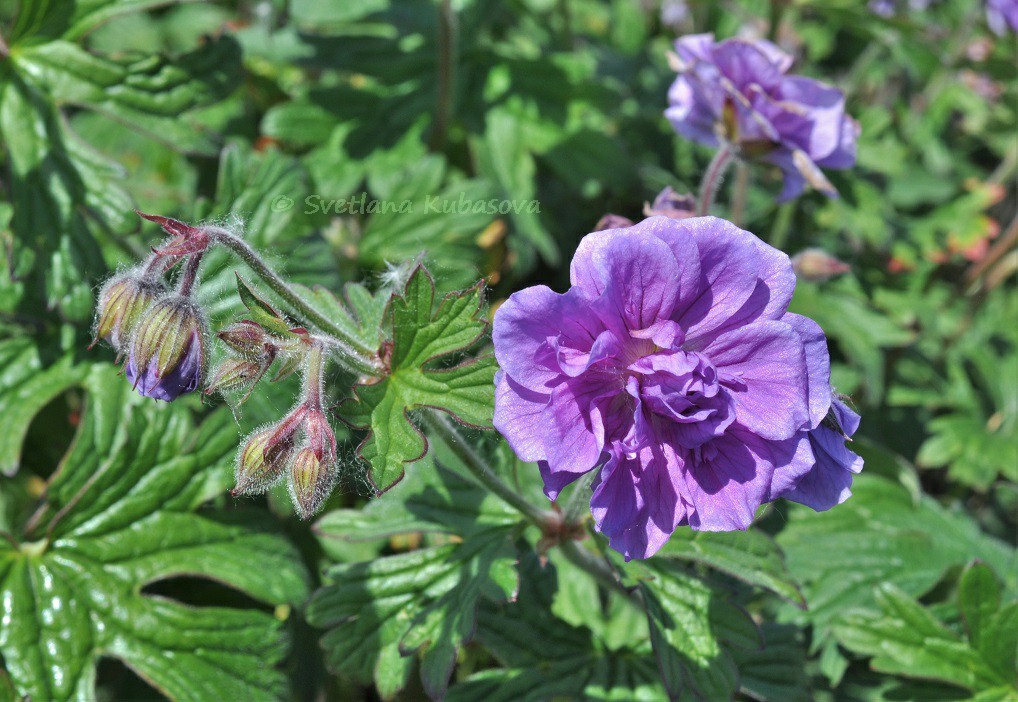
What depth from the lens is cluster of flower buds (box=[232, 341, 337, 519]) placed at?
5.29ft

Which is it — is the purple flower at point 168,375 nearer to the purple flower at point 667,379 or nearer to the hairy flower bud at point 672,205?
the purple flower at point 667,379

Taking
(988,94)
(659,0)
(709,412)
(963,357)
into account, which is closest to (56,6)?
(709,412)

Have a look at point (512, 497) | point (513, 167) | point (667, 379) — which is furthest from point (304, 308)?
point (513, 167)

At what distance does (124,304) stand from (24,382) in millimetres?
1149

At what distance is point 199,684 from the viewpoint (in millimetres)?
2311

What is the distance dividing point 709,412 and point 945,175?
3.77 meters

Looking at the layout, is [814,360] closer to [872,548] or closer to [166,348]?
[166,348]

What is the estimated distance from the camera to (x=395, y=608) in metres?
2.12

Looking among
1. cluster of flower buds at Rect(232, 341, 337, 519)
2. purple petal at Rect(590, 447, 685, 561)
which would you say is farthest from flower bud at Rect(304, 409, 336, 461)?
purple petal at Rect(590, 447, 685, 561)

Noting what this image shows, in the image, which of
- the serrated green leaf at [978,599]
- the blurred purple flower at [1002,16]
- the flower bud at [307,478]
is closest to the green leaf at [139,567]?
the flower bud at [307,478]

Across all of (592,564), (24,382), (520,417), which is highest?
(520,417)

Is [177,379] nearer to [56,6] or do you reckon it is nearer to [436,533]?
[436,533]

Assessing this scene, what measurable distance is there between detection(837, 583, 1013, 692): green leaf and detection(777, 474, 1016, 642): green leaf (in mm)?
135

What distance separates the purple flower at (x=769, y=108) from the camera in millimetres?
2203
